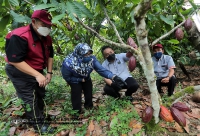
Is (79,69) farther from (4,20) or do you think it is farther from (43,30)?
(4,20)

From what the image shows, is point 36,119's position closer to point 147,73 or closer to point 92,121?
point 92,121

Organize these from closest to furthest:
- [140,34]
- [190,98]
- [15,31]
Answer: [140,34]
[15,31]
[190,98]

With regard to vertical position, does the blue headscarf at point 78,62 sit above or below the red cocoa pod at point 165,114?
above

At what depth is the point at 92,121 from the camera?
2.23 meters

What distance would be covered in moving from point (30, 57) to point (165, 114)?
148 cm

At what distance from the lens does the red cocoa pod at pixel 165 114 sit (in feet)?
5.47

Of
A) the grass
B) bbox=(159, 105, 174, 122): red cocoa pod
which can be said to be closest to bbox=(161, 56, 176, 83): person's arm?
the grass

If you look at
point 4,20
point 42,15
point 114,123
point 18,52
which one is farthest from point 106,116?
point 4,20

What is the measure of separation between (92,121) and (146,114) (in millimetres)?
782

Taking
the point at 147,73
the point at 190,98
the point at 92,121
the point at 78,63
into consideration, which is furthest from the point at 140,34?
the point at 190,98

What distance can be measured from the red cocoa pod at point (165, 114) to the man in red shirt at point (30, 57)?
1.21 metres

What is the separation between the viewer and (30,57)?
1960mm

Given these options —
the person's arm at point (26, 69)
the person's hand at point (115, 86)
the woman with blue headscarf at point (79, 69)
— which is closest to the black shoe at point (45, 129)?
the woman with blue headscarf at point (79, 69)

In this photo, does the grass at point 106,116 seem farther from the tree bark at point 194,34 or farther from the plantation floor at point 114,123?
the tree bark at point 194,34
